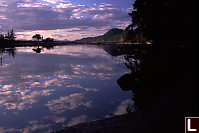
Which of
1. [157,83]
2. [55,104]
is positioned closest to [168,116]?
[157,83]

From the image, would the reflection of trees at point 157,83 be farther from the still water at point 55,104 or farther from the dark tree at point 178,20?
the dark tree at point 178,20

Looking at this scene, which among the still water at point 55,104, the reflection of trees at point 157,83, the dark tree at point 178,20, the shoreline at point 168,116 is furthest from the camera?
the reflection of trees at point 157,83

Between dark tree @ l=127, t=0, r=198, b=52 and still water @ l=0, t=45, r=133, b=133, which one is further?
still water @ l=0, t=45, r=133, b=133

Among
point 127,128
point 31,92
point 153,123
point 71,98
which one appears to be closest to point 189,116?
point 153,123

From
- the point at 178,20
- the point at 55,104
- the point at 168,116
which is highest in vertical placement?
the point at 178,20

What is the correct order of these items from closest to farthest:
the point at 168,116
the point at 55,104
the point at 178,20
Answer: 1. the point at 168,116
2. the point at 178,20
3. the point at 55,104

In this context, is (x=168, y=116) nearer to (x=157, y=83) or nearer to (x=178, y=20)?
(x=178, y=20)

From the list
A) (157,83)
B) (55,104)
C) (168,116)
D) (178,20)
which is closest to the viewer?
(168,116)

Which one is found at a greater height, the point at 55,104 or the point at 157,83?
the point at 157,83

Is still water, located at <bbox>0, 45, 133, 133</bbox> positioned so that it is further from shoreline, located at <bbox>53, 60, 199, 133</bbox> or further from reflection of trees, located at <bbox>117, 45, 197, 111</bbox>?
shoreline, located at <bbox>53, 60, 199, 133</bbox>

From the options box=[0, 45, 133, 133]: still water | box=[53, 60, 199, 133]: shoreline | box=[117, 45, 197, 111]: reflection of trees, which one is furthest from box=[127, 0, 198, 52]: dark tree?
box=[0, 45, 133, 133]: still water

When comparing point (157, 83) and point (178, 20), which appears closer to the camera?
point (178, 20)

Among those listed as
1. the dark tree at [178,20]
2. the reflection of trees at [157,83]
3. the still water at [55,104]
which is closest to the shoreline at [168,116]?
the reflection of trees at [157,83]

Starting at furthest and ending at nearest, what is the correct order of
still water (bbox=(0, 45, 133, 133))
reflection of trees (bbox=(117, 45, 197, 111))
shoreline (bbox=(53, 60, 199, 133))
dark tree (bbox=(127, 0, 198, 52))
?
reflection of trees (bbox=(117, 45, 197, 111))
still water (bbox=(0, 45, 133, 133))
dark tree (bbox=(127, 0, 198, 52))
shoreline (bbox=(53, 60, 199, 133))
